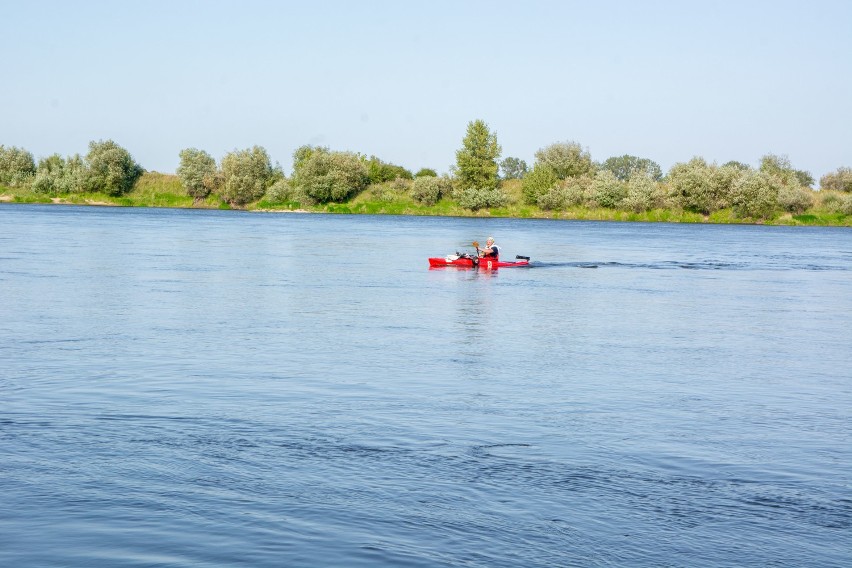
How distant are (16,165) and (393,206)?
52.6m

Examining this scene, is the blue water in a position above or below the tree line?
below

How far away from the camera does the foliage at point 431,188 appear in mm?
129625

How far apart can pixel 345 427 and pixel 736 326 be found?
17.1 meters

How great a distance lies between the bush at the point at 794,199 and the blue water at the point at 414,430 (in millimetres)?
87530

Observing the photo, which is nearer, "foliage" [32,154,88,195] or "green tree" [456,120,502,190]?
"green tree" [456,120,502,190]

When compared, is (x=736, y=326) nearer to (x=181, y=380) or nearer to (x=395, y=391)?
(x=395, y=391)

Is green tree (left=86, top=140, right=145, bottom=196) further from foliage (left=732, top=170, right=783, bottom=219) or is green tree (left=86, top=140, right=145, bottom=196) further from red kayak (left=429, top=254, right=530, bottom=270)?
red kayak (left=429, top=254, right=530, bottom=270)

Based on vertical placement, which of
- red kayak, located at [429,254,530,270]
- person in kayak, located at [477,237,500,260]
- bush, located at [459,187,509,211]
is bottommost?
red kayak, located at [429,254,530,270]

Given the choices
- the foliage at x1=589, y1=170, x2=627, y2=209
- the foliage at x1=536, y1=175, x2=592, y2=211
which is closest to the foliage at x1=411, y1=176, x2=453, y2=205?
the foliage at x1=536, y1=175, x2=592, y2=211

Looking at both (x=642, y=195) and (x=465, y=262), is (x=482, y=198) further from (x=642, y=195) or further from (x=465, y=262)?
(x=465, y=262)

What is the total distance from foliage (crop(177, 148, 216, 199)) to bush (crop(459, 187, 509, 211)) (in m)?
34.1

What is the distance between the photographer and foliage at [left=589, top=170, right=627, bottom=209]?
4764 inches

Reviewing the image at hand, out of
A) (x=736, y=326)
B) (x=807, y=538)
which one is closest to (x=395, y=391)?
(x=807, y=538)

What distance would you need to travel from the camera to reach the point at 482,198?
12538cm
